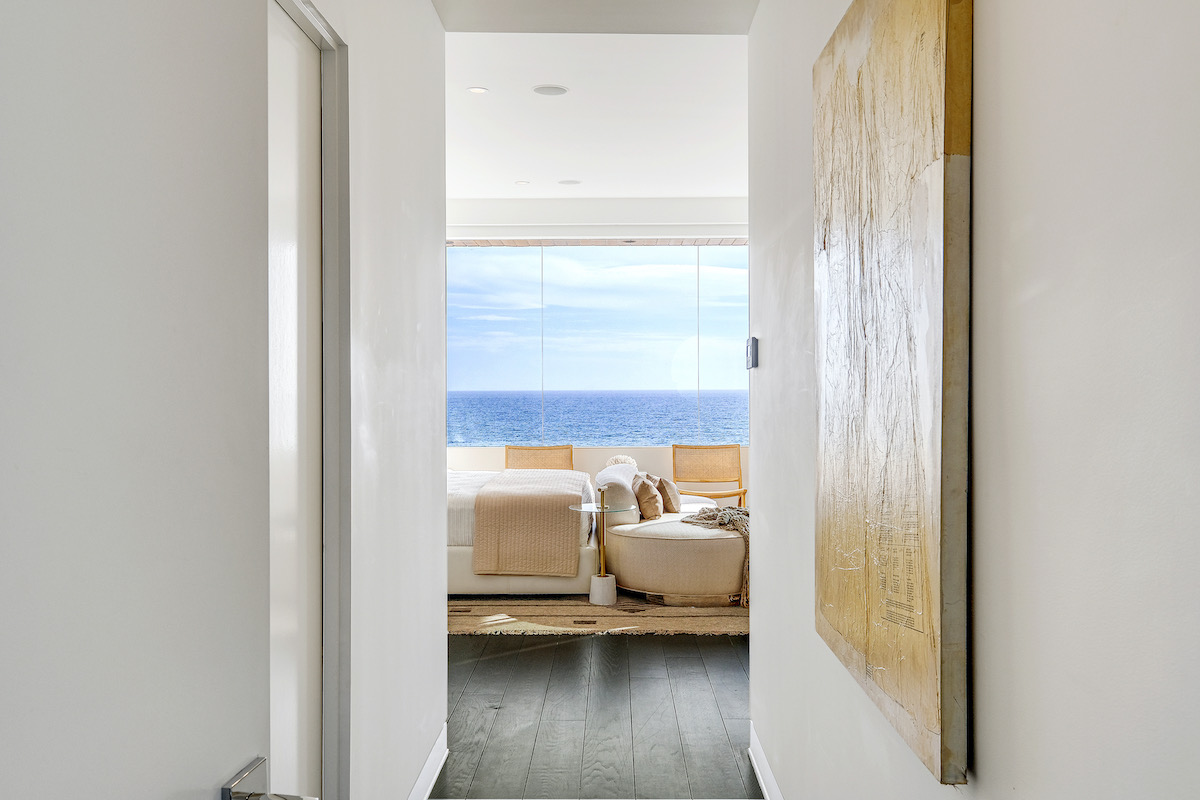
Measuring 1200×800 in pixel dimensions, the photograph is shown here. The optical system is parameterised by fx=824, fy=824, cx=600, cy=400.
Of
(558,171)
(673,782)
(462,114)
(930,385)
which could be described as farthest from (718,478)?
(930,385)

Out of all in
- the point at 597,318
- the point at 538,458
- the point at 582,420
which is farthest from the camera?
the point at 582,420

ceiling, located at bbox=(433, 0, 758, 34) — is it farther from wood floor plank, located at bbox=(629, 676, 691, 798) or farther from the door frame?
wood floor plank, located at bbox=(629, 676, 691, 798)

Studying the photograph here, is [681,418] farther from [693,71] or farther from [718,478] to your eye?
[693,71]

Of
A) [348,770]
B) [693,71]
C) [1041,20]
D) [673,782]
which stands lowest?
[673,782]

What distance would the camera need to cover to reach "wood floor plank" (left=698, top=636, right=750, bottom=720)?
3.21m

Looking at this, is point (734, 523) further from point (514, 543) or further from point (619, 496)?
point (514, 543)

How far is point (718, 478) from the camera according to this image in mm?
7512

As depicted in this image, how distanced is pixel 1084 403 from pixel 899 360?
0.42 meters

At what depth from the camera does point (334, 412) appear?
1.76 m

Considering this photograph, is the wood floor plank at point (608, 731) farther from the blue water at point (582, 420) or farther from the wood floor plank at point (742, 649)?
the blue water at point (582, 420)

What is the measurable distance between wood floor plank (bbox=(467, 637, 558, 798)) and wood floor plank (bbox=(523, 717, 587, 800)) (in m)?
0.03

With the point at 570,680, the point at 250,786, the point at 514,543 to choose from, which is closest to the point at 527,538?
the point at 514,543

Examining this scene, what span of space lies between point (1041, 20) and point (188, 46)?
2.73ft

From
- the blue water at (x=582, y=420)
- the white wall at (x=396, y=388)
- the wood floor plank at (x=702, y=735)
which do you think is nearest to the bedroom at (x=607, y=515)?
the wood floor plank at (x=702, y=735)
